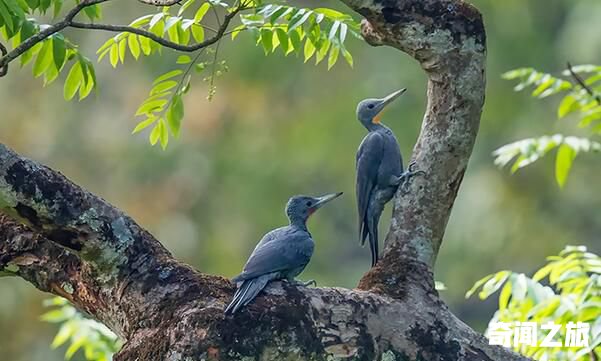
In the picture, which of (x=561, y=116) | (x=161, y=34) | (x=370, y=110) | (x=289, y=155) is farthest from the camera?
(x=289, y=155)

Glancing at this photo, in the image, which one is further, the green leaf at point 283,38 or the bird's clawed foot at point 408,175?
the bird's clawed foot at point 408,175

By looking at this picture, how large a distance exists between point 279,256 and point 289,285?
0.18 m

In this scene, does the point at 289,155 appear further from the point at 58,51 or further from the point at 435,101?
the point at 58,51

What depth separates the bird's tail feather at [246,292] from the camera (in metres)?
3.58

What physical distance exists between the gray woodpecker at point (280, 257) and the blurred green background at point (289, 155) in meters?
8.40

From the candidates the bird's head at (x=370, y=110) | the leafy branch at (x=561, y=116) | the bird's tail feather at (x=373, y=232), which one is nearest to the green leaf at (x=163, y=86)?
the bird's tail feather at (x=373, y=232)

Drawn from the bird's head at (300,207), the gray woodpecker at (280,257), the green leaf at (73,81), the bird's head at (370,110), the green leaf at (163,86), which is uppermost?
the bird's head at (370,110)

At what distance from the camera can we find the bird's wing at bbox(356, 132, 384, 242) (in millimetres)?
4805

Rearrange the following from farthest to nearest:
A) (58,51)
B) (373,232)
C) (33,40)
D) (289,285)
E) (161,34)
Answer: (373,232)
(161,34)
(58,51)
(289,285)
(33,40)

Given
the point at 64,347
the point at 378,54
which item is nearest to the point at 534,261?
the point at 378,54

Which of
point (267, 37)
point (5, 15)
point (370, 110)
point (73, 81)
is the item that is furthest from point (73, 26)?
point (370, 110)

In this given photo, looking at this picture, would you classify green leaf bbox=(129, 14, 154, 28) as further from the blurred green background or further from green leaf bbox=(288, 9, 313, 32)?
the blurred green background

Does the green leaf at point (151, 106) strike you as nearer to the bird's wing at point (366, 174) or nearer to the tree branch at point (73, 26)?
→ the tree branch at point (73, 26)

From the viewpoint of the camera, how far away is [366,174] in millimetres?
4812
